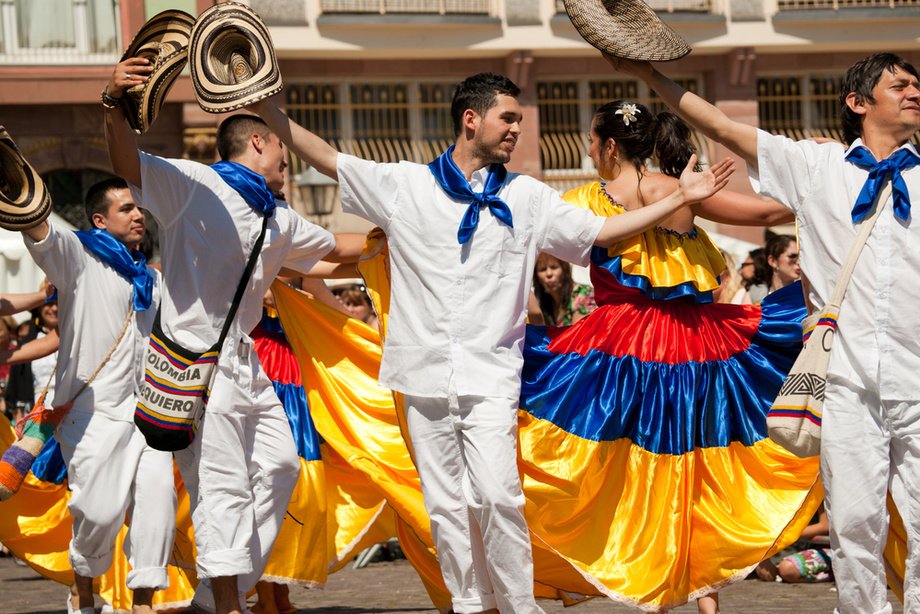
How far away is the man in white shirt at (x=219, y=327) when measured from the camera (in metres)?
6.09

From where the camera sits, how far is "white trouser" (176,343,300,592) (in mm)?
6137

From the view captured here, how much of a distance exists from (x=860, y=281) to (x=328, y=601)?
178 inches

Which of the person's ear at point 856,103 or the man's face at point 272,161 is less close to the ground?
the person's ear at point 856,103

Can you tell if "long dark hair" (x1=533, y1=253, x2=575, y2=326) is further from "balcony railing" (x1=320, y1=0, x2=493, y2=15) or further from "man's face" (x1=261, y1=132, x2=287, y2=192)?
"balcony railing" (x1=320, y1=0, x2=493, y2=15)

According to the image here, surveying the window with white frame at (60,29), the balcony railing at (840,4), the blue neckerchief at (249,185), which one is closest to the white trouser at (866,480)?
the blue neckerchief at (249,185)

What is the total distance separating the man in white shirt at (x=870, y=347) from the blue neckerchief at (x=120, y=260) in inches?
127

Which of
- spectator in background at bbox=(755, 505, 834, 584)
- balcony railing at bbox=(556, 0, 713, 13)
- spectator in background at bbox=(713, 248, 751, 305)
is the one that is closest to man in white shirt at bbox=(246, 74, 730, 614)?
spectator in background at bbox=(755, 505, 834, 584)

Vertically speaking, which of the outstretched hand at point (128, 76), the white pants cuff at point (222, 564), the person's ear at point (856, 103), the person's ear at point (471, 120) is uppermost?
the outstretched hand at point (128, 76)

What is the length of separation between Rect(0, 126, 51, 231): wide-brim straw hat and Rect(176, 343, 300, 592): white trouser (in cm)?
102

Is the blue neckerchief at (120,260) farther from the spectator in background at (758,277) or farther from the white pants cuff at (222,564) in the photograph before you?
the spectator in background at (758,277)

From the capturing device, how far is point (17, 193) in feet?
21.0

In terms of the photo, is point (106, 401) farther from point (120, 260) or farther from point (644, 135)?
point (644, 135)

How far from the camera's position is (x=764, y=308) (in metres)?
6.88

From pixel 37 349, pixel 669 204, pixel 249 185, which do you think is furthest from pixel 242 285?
pixel 37 349
